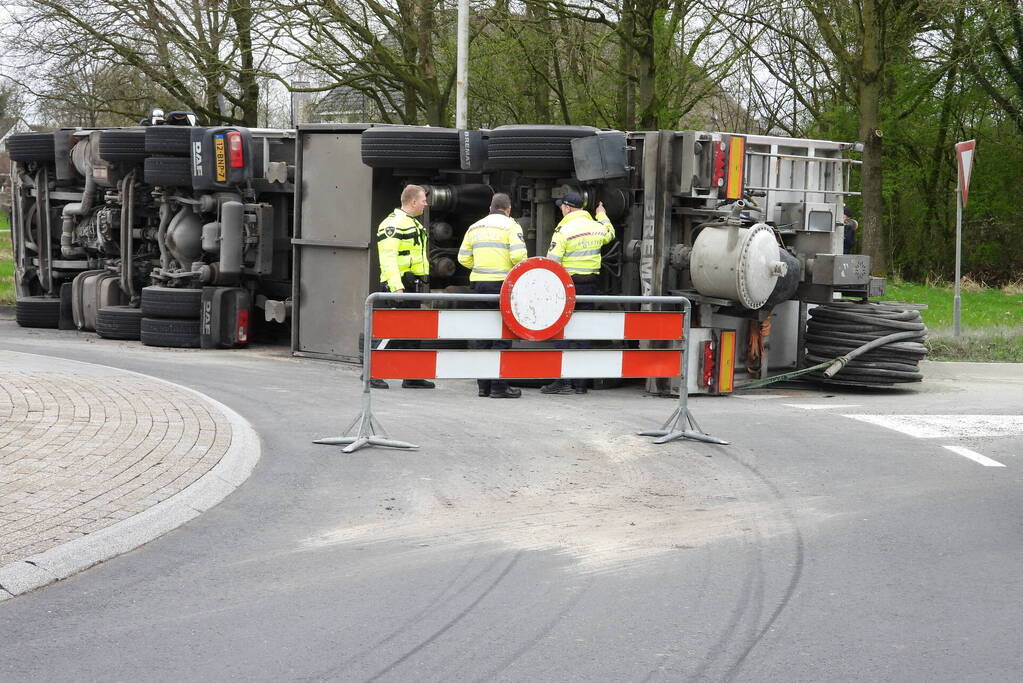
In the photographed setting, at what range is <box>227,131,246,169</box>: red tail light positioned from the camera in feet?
47.0

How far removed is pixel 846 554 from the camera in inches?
243

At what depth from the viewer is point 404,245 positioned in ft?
38.6

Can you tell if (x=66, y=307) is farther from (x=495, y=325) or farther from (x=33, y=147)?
(x=495, y=325)

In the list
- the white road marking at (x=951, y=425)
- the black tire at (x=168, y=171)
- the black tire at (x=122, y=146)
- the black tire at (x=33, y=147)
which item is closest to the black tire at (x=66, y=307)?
the black tire at (x=33, y=147)

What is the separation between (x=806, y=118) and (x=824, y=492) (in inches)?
1298

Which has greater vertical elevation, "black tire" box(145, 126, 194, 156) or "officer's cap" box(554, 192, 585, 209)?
"black tire" box(145, 126, 194, 156)

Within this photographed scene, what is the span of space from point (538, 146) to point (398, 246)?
1.58 meters

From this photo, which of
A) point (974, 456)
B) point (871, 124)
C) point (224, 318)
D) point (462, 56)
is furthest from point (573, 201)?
point (871, 124)

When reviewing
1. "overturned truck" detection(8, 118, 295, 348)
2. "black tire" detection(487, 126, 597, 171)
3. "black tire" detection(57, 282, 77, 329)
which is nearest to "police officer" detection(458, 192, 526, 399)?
"black tire" detection(487, 126, 597, 171)

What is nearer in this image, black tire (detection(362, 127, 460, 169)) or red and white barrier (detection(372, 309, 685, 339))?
red and white barrier (detection(372, 309, 685, 339))

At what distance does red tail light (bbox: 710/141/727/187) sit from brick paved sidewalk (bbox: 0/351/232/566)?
189 inches

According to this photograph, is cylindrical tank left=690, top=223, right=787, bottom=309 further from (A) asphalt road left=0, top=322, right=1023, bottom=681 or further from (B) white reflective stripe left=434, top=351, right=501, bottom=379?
(B) white reflective stripe left=434, top=351, right=501, bottom=379

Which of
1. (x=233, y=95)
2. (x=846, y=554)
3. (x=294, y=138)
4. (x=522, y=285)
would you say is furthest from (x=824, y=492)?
(x=233, y=95)

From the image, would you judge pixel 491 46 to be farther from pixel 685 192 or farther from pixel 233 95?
pixel 685 192
